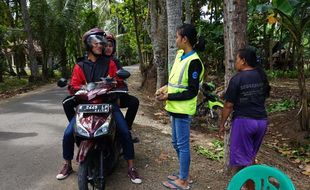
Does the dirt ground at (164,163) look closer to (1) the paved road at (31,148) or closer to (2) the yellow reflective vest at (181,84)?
(1) the paved road at (31,148)

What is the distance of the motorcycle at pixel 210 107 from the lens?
798cm

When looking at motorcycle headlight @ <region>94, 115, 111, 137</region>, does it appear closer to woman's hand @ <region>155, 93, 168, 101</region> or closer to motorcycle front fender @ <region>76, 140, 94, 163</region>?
motorcycle front fender @ <region>76, 140, 94, 163</region>

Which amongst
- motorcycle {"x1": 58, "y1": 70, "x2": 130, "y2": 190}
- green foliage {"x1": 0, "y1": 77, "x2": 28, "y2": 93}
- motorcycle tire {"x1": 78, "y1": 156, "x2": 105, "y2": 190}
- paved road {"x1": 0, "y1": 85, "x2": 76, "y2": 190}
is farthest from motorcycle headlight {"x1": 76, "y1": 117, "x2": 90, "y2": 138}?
green foliage {"x1": 0, "y1": 77, "x2": 28, "y2": 93}

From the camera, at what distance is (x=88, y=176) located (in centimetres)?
379

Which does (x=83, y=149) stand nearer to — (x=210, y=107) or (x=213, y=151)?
(x=213, y=151)

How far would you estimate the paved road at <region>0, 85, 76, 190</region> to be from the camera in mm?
4465

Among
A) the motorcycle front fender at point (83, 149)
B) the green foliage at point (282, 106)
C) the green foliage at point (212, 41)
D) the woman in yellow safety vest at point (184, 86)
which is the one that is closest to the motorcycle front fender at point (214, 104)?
the green foliage at point (282, 106)

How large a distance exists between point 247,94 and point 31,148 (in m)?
3.78

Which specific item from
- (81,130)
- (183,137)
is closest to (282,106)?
(183,137)

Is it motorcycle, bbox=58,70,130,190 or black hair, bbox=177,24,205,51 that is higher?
black hair, bbox=177,24,205,51

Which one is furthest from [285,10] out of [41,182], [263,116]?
[41,182]

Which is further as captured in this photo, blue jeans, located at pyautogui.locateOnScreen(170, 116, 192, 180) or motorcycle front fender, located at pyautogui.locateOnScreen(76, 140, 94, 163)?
blue jeans, located at pyautogui.locateOnScreen(170, 116, 192, 180)

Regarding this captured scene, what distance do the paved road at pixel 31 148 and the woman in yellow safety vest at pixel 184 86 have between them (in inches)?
57.6

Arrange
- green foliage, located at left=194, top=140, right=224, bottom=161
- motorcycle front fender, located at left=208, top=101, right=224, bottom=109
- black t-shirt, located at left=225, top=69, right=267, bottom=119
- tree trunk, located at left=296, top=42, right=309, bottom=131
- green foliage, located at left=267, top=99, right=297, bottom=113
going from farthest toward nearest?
green foliage, located at left=267, top=99, right=297, bottom=113 → motorcycle front fender, located at left=208, top=101, right=224, bottom=109 → tree trunk, located at left=296, top=42, right=309, bottom=131 → green foliage, located at left=194, top=140, right=224, bottom=161 → black t-shirt, located at left=225, top=69, right=267, bottom=119
